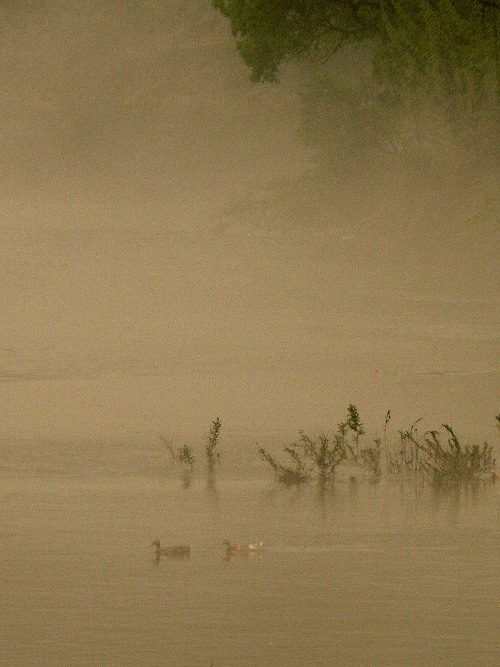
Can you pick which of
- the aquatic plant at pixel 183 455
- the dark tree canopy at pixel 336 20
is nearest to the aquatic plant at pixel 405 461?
the aquatic plant at pixel 183 455

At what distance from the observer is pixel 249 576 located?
6.39 meters

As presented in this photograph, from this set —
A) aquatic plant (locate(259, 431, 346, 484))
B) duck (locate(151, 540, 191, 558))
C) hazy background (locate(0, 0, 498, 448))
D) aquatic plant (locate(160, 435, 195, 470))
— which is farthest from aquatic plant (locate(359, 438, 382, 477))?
duck (locate(151, 540, 191, 558))

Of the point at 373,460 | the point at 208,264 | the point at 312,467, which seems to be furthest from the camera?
the point at 208,264

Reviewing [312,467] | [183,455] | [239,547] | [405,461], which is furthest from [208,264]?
[239,547]

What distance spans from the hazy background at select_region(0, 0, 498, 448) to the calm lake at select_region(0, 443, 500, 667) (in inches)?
148

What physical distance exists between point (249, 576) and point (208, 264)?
30.2 metres

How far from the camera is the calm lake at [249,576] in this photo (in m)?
5.09

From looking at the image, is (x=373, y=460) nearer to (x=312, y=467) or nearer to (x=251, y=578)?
(x=312, y=467)

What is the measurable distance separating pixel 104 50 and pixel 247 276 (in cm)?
5975

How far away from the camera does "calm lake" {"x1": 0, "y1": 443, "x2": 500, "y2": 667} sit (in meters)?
5.09

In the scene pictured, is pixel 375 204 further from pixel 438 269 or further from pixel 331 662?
pixel 331 662

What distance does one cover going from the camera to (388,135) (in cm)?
4400

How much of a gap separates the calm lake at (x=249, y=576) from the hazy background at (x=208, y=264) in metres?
3.76

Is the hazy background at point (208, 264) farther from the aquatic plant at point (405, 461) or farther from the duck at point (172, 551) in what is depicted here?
the duck at point (172, 551)
